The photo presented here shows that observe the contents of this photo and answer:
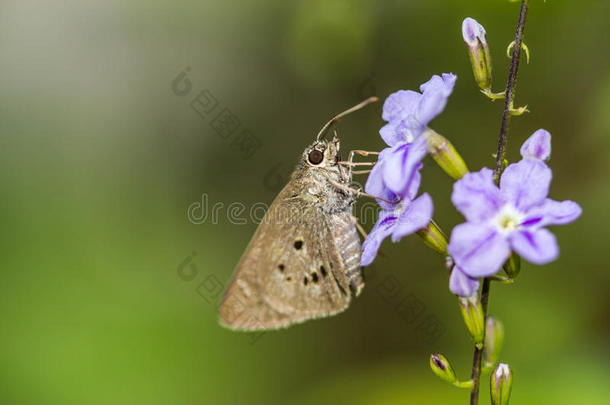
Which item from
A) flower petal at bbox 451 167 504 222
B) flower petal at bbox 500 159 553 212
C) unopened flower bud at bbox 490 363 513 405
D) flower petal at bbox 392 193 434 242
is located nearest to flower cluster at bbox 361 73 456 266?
flower petal at bbox 392 193 434 242

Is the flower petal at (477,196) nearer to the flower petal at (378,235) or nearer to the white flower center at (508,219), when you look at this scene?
the white flower center at (508,219)

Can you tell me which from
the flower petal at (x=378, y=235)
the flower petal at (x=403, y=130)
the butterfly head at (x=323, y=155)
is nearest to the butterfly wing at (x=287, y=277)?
the butterfly head at (x=323, y=155)

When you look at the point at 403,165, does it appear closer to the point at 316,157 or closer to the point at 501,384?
the point at 501,384

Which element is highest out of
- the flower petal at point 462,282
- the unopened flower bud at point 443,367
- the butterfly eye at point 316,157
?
the butterfly eye at point 316,157

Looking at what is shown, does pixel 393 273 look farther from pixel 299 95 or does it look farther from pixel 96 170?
pixel 96 170

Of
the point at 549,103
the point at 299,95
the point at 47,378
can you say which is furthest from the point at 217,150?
the point at 549,103

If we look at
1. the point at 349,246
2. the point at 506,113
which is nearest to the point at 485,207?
the point at 506,113
